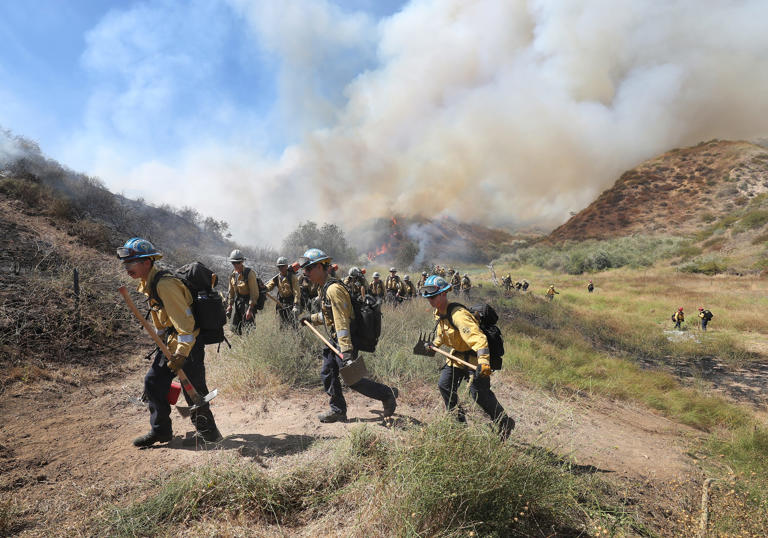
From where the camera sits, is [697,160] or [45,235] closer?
[45,235]

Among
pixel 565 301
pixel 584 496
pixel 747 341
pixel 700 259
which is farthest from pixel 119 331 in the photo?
pixel 700 259

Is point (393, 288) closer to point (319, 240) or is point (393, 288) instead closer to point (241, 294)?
point (241, 294)

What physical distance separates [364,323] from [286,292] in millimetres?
4091

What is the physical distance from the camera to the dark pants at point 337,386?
3.83 m

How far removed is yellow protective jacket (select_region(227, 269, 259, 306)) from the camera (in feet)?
20.5

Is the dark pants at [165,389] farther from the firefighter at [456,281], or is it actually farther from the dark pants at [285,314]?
the firefighter at [456,281]

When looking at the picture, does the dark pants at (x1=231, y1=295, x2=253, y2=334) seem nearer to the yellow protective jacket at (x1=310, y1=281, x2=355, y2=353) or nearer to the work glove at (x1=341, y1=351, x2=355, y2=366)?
the yellow protective jacket at (x1=310, y1=281, x2=355, y2=353)

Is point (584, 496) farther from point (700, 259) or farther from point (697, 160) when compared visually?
point (697, 160)

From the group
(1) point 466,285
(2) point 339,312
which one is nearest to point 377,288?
(1) point 466,285

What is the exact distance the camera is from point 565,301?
21344 mm

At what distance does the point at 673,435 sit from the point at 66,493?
745 centimetres

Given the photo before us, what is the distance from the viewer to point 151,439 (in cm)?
331

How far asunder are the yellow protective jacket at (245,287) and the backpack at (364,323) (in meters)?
2.97

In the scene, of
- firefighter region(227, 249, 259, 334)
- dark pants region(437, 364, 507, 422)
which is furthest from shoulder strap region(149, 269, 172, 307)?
firefighter region(227, 249, 259, 334)
